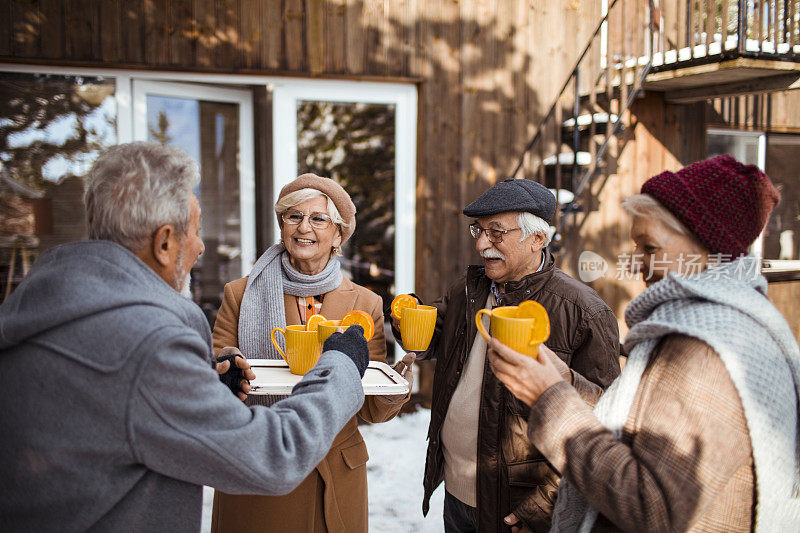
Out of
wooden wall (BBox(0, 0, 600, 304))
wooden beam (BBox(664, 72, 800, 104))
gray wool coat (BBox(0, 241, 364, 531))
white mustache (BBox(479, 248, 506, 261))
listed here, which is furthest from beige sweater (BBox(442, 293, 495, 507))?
wooden beam (BBox(664, 72, 800, 104))

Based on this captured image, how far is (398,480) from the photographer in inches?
147

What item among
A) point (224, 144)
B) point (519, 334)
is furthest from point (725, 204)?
point (224, 144)

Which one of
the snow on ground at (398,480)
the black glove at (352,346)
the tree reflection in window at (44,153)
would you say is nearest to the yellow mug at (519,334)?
the black glove at (352,346)

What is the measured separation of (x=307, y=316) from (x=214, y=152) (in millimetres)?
3113

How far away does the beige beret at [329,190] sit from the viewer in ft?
7.17

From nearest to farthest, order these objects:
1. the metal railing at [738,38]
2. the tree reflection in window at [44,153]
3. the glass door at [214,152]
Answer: the tree reflection in window at [44,153] < the metal railing at [738,38] < the glass door at [214,152]

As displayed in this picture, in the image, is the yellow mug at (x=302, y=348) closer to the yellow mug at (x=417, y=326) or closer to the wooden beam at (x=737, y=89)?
the yellow mug at (x=417, y=326)

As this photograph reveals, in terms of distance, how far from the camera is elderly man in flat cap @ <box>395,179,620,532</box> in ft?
6.27

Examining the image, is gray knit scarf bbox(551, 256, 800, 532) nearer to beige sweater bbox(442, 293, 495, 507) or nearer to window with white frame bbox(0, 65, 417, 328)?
beige sweater bbox(442, 293, 495, 507)

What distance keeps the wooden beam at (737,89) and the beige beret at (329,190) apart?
13.5 ft

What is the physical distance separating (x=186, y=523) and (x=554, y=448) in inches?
31.1

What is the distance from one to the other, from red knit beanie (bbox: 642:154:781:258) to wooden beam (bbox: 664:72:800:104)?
13.6ft

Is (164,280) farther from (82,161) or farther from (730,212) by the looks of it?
(82,161)

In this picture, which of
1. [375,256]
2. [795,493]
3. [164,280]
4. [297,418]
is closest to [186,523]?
[297,418]
